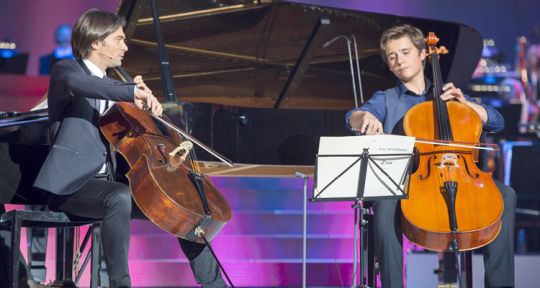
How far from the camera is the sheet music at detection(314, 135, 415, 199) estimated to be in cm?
325

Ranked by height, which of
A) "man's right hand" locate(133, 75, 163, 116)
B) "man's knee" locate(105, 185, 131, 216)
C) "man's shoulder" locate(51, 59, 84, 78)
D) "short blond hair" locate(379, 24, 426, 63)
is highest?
"short blond hair" locate(379, 24, 426, 63)

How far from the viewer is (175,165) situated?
325 centimetres

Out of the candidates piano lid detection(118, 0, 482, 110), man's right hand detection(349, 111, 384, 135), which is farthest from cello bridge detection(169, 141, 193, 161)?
piano lid detection(118, 0, 482, 110)

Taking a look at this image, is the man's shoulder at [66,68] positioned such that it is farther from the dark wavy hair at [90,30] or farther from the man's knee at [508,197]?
the man's knee at [508,197]

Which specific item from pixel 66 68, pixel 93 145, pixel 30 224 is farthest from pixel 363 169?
pixel 30 224

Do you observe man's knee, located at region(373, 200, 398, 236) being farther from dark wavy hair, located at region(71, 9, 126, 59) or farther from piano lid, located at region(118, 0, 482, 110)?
piano lid, located at region(118, 0, 482, 110)

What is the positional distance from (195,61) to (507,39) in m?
4.70

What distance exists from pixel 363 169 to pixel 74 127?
1.18m

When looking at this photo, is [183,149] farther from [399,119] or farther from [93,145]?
[399,119]

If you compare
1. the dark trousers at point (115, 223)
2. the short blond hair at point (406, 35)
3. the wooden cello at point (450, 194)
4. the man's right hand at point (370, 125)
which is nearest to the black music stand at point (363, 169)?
the wooden cello at point (450, 194)

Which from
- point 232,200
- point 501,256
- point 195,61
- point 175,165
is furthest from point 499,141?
point 175,165

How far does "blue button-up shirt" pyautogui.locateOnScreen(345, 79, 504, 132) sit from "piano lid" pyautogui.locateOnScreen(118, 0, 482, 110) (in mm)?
1391

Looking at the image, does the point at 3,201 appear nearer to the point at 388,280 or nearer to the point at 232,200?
the point at 388,280

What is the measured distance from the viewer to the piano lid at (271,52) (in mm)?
5297
